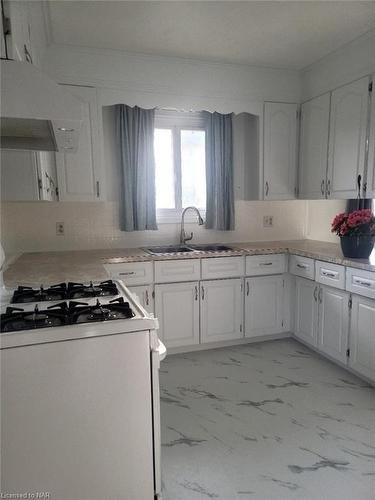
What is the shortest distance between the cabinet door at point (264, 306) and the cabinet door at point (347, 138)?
98 cm

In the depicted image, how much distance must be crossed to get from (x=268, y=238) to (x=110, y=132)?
1.97 meters

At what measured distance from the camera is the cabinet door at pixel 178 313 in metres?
2.92

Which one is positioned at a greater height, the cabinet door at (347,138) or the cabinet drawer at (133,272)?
the cabinet door at (347,138)

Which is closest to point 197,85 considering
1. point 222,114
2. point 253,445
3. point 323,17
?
point 222,114

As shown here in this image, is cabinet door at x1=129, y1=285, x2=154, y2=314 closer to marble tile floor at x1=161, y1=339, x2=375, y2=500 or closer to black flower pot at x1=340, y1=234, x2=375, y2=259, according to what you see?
marble tile floor at x1=161, y1=339, x2=375, y2=500

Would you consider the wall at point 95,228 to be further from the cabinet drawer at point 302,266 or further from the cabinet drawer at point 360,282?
the cabinet drawer at point 360,282

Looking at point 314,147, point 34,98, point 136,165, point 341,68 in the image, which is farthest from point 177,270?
point 341,68

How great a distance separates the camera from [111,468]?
1.33 meters

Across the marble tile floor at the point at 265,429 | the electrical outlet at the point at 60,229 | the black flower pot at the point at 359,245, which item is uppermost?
the electrical outlet at the point at 60,229

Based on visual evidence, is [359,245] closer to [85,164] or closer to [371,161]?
[371,161]

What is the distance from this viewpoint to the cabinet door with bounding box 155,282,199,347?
2924 mm

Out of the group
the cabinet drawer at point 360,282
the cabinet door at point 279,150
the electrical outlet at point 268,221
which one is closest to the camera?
the cabinet drawer at point 360,282

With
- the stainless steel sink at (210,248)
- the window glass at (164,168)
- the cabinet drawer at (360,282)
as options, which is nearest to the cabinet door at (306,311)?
the cabinet drawer at (360,282)

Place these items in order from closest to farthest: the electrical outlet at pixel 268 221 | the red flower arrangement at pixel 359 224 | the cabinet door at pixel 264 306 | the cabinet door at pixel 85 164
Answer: the red flower arrangement at pixel 359 224 < the cabinet door at pixel 85 164 < the cabinet door at pixel 264 306 < the electrical outlet at pixel 268 221
